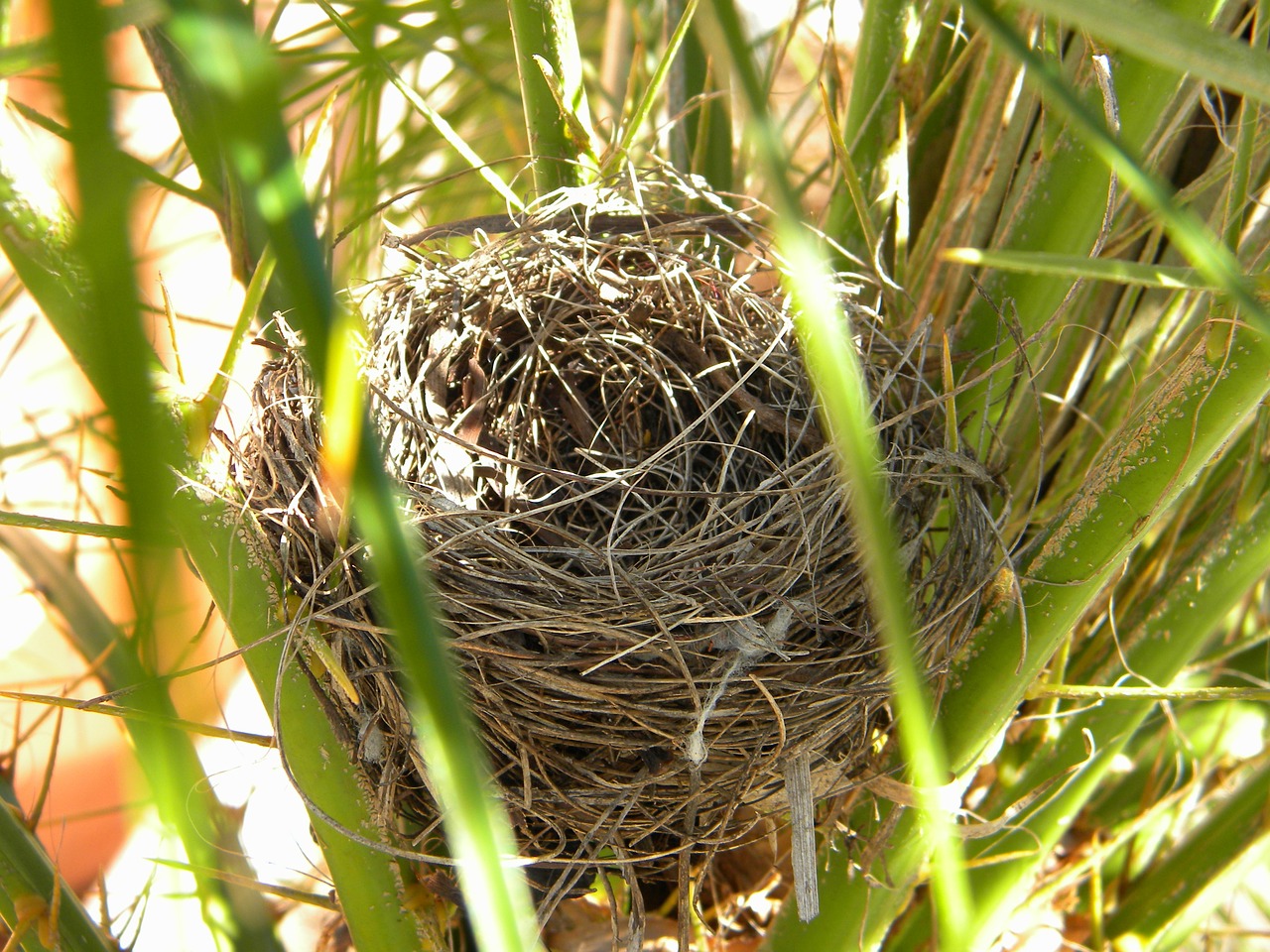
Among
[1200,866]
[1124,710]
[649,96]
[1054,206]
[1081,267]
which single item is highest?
[649,96]

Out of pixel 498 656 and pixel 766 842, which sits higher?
pixel 498 656

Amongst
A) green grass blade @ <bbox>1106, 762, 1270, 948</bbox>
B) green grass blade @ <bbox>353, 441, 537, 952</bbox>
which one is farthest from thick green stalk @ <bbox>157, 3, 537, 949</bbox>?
green grass blade @ <bbox>1106, 762, 1270, 948</bbox>

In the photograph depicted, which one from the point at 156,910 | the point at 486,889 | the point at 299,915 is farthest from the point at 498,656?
the point at 156,910

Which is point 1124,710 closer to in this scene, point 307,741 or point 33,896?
point 307,741

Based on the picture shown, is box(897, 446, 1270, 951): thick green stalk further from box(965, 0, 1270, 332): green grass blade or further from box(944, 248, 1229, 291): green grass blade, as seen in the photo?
box(965, 0, 1270, 332): green grass blade

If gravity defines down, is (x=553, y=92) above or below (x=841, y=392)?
above

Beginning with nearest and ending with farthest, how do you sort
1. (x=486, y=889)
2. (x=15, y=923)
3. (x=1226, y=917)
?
(x=486, y=889)
(x=15, y=923)
(x=1226, y=917)

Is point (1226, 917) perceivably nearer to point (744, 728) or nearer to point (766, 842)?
point (766, 842)

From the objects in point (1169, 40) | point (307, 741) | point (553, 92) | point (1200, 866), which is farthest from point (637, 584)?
point (1200, 866)

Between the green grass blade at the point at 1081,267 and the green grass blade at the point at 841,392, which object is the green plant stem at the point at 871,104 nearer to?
the green grass blade at the point at 1081,267
